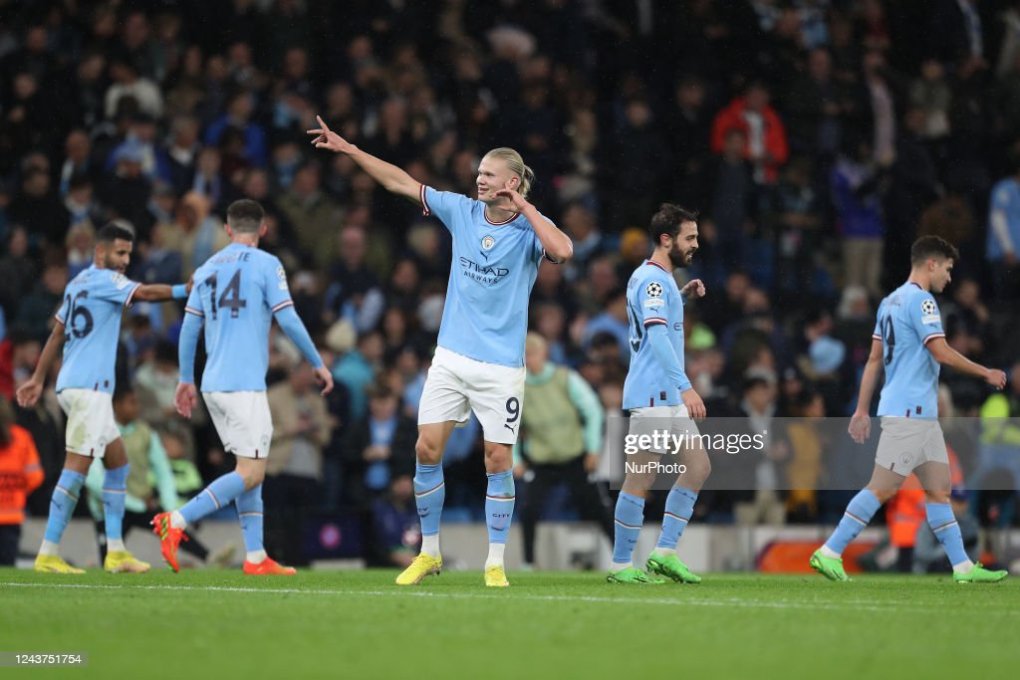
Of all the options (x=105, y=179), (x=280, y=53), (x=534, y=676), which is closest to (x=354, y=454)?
(x=105, y=179)

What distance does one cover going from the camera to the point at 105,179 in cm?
1850

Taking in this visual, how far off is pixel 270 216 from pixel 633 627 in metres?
11.8

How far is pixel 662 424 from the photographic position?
11383 mm

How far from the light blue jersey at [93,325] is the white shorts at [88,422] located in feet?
0.25

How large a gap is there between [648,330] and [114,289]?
4.09 metres

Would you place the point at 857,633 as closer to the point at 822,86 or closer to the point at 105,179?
the point at 105,179

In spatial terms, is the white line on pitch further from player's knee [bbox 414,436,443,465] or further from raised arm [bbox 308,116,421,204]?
raised arm [bbox 308,116,421,204]

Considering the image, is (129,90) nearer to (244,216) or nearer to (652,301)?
(244,216)

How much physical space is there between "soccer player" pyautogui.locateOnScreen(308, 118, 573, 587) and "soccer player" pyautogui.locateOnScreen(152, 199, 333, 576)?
1.66m

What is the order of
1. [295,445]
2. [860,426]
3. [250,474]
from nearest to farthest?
[250,474], [860,426], [295,445]

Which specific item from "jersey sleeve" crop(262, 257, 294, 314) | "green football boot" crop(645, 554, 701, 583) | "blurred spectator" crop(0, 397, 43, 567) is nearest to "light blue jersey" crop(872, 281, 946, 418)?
"green football boot" crop(645, 554, 701, 583)

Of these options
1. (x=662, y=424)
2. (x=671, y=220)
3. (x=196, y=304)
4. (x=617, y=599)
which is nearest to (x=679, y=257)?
(x=671, y=220)

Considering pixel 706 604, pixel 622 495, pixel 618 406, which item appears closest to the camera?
pixel 706 604

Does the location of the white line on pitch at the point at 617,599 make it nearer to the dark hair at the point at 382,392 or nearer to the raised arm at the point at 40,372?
the raised arm at the point at 40,372
